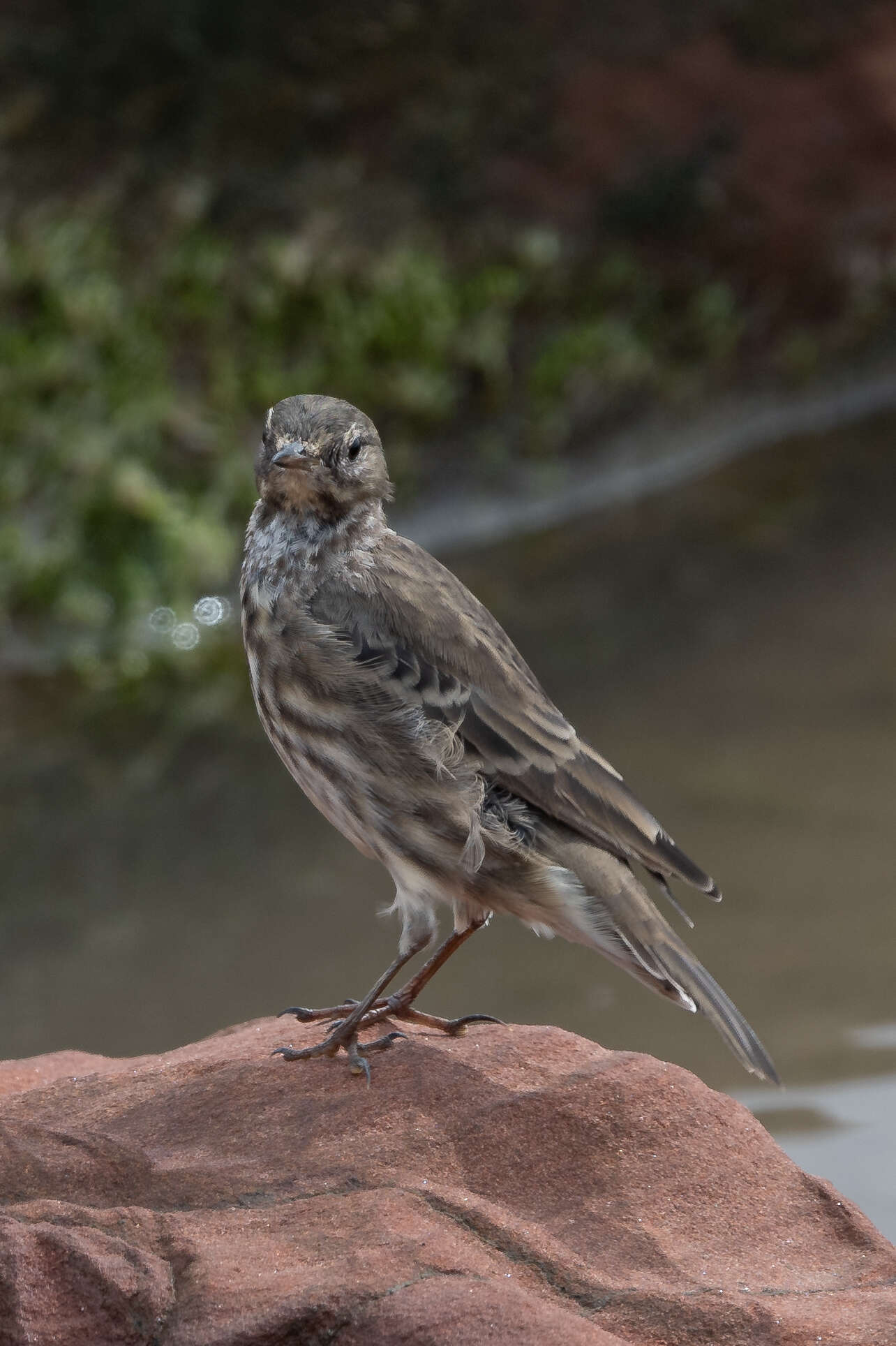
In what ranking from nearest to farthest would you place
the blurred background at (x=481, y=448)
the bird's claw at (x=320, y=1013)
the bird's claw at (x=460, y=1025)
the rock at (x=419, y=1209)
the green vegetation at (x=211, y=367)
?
the rock at (x=419, y=1209)
the bird's claw at (x=460, y=1025)
the bird's claw at (x=320, y=1013)
the blurred background at (x=481, y=448)
the green vegetation at (x=211, y=367)

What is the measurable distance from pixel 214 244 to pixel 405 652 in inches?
267

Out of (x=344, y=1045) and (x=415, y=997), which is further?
(x=415, y=997)

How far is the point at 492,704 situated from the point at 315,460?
27.5 inches

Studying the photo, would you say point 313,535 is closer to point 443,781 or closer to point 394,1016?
point 443,781

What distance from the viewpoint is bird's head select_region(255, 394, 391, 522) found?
3.93 meters

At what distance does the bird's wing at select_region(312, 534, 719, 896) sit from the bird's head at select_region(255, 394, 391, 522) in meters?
0.23

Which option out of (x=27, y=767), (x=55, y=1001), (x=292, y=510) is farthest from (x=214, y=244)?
(x=292, y=510)

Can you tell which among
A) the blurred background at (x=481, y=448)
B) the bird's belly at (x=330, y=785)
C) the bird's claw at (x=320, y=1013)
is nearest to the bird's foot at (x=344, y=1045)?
the bird's claw at (x=320, y=1013)

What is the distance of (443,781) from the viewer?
3.62 m

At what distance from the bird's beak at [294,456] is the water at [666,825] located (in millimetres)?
1263

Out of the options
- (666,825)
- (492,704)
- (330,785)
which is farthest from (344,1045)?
(666,825)

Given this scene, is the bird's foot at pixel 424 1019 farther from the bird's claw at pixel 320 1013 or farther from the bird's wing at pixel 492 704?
the bird's wing at pixel 492 704

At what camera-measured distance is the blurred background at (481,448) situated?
5926mm

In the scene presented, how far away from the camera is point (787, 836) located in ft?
21.3
